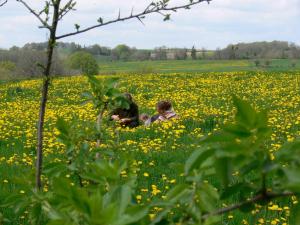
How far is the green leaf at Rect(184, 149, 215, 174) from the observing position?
0.87 meters

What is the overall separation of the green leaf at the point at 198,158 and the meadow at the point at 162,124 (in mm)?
105

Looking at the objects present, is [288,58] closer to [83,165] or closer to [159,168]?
[159,168]

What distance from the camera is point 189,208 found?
98 cm

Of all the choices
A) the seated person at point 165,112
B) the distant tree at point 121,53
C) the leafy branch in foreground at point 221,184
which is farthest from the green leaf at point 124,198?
the distant tree at point 121,53

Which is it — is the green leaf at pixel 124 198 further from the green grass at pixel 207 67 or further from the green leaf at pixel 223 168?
the green grass at pixel 207 67

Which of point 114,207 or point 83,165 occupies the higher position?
point 114,207

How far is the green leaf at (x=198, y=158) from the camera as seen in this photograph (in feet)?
2.84

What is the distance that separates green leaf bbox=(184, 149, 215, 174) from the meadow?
0.11 m

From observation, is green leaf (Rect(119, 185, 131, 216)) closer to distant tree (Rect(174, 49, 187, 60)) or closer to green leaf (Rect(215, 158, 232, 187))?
green leaf (Rect(215, 158, 232, 187))

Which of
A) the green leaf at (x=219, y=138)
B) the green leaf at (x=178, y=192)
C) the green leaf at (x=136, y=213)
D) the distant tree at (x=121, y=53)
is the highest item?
the green leaf at (x=219, y=138)

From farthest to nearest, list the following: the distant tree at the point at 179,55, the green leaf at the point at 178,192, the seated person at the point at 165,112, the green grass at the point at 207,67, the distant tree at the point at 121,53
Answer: the distant tree at the point at 121,53, the distant tree at the point at 179,55, the green grass at the point at 207,67, the seated person at the point at 165,112, the green leaf at the point at 178,192

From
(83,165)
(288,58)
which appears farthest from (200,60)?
(83,165)

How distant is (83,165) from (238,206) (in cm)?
90

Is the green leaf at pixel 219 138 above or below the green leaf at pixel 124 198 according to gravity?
above
